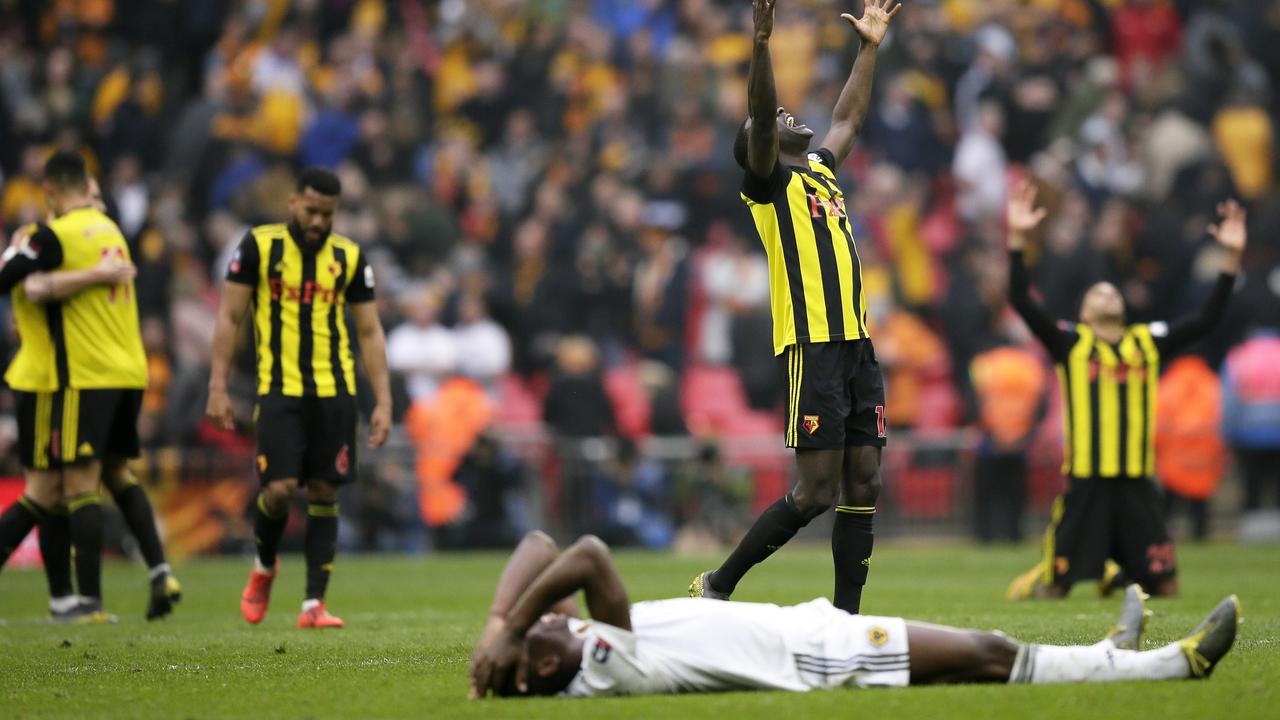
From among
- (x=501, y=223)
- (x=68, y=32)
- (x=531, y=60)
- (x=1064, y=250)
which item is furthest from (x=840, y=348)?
(x=68, y=32)

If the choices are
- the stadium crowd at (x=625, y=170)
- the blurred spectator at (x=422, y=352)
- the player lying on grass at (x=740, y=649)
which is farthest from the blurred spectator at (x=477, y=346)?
the player lying on grass at (x=740, y=649)

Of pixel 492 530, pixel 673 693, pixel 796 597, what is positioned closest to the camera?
pixel 673 693

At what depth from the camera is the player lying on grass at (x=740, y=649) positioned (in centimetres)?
651

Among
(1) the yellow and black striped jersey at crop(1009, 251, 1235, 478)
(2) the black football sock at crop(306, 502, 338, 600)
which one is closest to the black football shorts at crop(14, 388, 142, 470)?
(2) the black football sock at crop(306, 502, 338, 600)

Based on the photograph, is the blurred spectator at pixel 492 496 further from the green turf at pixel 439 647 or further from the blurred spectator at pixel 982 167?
the blurred spectator at pixel 982 167

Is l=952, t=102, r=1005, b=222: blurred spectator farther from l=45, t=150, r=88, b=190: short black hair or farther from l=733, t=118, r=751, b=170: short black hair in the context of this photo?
l=733, t=118, r=751, b=170: short black hair

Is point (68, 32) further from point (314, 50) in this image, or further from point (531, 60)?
point (531, 60)

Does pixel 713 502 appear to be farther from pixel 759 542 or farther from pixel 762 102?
pixel 762 102

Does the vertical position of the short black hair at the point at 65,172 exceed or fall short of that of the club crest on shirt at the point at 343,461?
it exceeds it

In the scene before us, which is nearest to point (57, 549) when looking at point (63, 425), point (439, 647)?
point (63, 425)

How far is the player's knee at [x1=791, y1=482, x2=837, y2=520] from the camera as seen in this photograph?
8438mm

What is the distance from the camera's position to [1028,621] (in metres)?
10.0

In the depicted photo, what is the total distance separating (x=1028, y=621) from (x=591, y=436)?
32.0ft

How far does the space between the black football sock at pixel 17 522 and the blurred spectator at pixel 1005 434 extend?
34.7 ft
